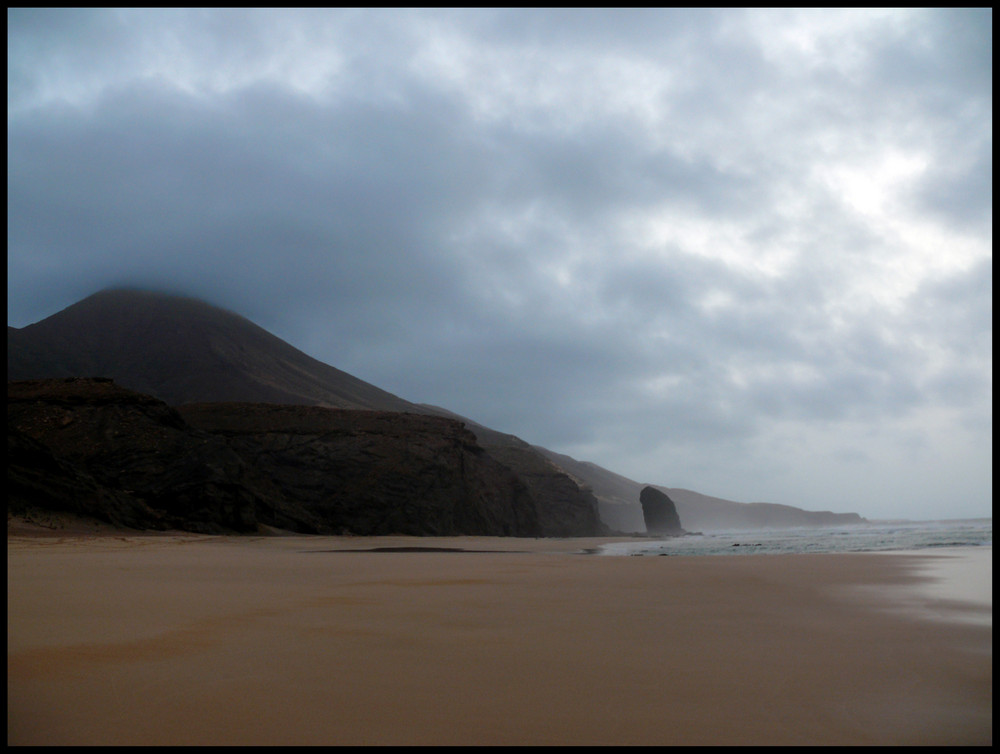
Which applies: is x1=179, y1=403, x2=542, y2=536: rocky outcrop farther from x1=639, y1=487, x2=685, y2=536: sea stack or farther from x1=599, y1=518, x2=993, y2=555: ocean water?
x1=639, y1=487, x2=685, y2=536: sea stack

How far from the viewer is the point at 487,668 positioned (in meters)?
3.04

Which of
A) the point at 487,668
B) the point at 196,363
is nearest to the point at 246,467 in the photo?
the point at 487,668

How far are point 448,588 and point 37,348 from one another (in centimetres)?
10735

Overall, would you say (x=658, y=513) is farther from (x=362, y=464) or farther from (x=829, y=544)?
(x=829, y=544)

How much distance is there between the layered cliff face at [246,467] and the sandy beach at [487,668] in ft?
53.1

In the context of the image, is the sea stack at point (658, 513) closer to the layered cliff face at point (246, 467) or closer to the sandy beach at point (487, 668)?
the layered cliff face at point (246, 467)

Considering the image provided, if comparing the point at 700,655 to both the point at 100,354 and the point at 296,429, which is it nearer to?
the point at 296,429

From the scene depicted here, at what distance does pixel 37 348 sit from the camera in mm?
92312

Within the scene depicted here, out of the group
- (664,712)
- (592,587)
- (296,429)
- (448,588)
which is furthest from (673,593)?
(296,429)

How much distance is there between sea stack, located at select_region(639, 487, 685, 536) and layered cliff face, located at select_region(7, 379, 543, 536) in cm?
3619

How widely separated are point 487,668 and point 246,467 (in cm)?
2928

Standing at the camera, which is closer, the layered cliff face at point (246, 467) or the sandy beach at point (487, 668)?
the sandy beach at point (487, 668)

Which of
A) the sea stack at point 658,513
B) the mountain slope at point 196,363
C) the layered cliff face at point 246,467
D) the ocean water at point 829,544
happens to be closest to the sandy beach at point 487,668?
the ocean water at point 829,544

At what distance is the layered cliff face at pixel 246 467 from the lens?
20.3 meters
